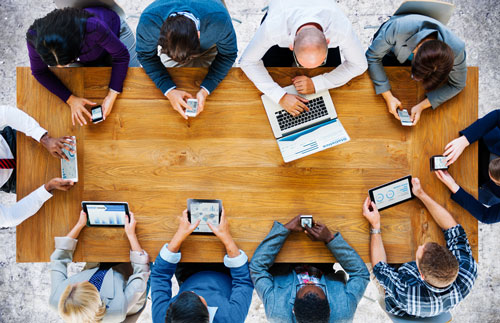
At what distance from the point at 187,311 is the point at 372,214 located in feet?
3.13

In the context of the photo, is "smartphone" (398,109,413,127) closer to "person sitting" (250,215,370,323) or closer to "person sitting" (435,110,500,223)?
"person sitting" (435,110,500,223)

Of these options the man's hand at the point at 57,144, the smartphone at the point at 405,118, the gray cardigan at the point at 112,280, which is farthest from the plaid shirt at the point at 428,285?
the man's hand at the point at 57,144

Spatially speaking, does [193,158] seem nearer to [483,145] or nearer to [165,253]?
[165,253]

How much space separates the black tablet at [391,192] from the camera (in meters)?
1.70

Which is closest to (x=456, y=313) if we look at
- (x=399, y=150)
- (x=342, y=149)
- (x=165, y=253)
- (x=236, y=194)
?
(x=399, y=150)

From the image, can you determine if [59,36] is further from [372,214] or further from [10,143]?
[372,214]

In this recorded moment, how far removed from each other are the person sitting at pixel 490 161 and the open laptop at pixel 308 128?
0.51 m

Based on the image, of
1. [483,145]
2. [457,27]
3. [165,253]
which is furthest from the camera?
[457,27]

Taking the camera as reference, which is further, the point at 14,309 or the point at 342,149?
the point at 14,309

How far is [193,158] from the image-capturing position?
1.72m

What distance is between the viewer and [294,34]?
150cm

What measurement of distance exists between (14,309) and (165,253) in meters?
1.68

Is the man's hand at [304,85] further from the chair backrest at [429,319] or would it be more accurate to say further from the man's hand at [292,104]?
the chair backrest at [429,319]

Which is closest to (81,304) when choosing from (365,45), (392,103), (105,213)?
(105,213)
